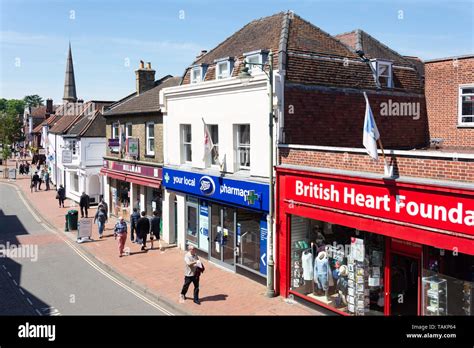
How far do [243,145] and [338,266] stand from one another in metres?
5.45

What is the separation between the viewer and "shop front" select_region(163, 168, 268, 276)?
15164 millimetres

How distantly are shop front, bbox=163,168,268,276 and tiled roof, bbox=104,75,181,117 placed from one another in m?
4.41

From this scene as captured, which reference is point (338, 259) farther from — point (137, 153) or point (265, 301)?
point (137, 153)

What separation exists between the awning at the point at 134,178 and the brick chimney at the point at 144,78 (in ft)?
16.1

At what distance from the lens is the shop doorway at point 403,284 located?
11.2 meters

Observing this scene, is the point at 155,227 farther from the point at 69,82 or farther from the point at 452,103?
the point at 69,82

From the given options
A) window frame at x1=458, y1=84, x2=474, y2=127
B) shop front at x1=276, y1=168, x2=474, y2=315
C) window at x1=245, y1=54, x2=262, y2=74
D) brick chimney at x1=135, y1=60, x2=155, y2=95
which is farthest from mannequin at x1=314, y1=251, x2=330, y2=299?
brick chimney at x1=135, y1=60, x2=155, y2=95

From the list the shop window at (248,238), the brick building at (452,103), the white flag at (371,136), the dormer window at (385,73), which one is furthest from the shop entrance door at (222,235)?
the brick building at (452,103)

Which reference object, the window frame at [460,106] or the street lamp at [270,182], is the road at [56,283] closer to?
the street lamp at [270,182]

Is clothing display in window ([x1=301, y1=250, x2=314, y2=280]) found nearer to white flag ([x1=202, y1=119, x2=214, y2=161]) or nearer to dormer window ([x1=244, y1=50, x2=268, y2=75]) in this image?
white flag ([x1=202, y1=119, x2=214, y2=161])

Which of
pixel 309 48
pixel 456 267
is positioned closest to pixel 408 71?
pixel 309 48

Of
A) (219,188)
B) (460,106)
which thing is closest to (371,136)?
(219,188)

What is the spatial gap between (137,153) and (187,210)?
5.47 meters

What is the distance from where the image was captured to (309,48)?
641 inches
